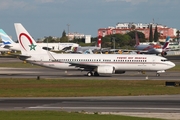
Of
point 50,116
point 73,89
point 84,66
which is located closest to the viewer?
point 50,116

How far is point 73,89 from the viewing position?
45594 millimetres

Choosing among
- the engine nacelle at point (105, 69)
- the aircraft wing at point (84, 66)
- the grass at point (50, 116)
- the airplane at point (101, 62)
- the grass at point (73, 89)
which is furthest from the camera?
the airplane at point (101, 62)

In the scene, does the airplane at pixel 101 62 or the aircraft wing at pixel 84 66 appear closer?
the aircraft wing at pixel 84 66

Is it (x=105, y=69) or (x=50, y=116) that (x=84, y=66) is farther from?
(x=50, y=116)

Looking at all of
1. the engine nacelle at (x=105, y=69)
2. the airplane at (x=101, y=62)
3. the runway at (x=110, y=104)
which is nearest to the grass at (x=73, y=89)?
the runway at (x=110, y=104)

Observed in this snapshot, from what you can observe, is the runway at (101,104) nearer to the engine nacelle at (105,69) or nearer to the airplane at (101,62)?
the engine nacelle at (105,69)

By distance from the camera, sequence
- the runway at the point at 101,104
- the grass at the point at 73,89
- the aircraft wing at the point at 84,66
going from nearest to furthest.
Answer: the runway at the point at 101,104, the grass at the point at 73,89, the aircraft wing at the point at 84,66

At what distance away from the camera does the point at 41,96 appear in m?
40.4

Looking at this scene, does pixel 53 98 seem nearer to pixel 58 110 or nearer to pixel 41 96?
pixel 41 96

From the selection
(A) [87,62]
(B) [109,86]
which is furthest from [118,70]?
(B) [109,86]

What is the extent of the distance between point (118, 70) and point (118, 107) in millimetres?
32690

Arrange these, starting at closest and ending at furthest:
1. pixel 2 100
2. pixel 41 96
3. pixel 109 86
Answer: pixel 2 100 → pixel 41 96 → pixel 109 86

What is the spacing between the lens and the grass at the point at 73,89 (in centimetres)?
4206

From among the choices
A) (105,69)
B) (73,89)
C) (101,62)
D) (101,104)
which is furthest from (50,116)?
(101,62)
